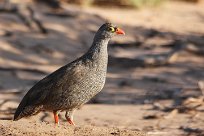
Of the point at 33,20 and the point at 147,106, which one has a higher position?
the point at 33,20

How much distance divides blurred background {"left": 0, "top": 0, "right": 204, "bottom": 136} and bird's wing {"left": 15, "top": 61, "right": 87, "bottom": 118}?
1915 millimetres

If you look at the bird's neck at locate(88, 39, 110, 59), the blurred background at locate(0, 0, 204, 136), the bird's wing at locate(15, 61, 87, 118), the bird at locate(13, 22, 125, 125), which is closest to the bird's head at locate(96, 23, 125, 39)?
the bird's neck at locate(88, 39, 110, 59)

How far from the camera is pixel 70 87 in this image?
28.3ft

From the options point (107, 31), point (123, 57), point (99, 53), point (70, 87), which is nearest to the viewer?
point (70, 87)

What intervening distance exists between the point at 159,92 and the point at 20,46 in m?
3.78

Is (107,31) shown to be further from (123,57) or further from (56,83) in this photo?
(123,57)

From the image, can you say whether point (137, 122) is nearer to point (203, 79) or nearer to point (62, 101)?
point (62, 101)

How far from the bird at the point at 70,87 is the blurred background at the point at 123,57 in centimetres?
177

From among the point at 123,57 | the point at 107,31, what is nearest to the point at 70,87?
the point at 107,31

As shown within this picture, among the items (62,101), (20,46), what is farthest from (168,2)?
(62,101)

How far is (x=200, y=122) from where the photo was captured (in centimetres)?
1085

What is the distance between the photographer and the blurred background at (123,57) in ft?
37.1

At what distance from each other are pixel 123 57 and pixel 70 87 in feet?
22.1

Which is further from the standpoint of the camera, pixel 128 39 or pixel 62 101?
pixel 128 39
